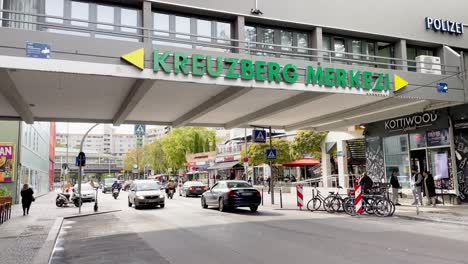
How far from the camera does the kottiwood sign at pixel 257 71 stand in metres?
14.1

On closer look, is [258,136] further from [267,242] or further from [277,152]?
[277,152]

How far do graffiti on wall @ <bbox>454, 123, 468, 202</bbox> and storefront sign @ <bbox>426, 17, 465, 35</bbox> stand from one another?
563 cm

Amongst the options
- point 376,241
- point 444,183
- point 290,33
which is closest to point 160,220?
point 376,241

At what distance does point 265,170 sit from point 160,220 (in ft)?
137

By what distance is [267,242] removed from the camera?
1056cm

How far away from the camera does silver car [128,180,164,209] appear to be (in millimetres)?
22969

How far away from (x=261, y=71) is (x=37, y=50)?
7.51 meters

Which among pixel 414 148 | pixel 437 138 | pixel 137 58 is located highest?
pixel 137 58

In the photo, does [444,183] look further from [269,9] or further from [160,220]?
[160,220]

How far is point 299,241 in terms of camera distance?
10.6m

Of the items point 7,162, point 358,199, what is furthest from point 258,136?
point 7,162

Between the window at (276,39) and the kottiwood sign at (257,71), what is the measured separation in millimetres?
2600

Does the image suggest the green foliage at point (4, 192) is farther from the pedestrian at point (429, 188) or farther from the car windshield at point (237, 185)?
the pedestrian at point (429, 188)

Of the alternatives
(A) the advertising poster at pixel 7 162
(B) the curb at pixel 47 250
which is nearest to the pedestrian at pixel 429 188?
(B) the curb at pixel 47 250
